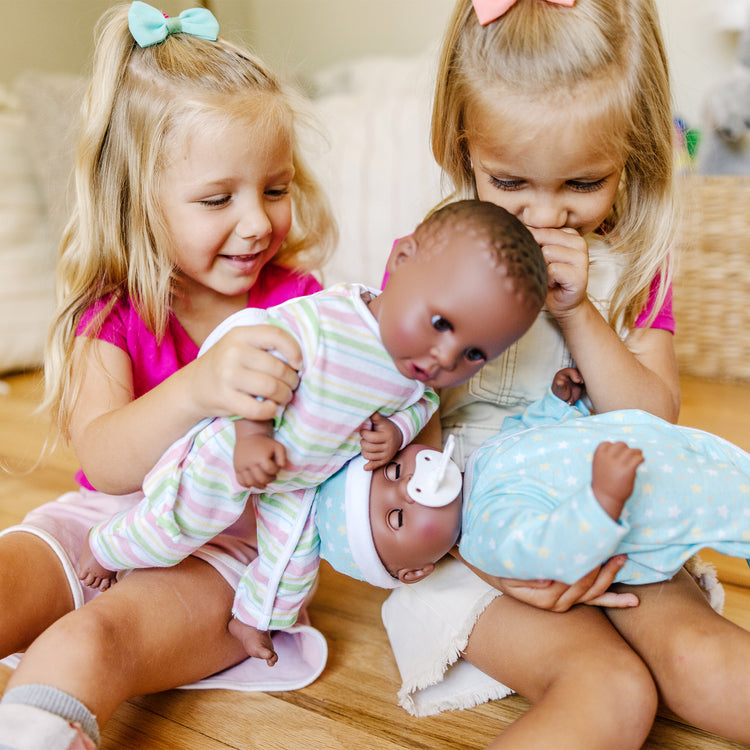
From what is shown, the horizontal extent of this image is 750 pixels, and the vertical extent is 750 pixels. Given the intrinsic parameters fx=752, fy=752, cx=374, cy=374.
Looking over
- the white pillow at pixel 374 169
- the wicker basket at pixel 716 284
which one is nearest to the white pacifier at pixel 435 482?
the wicker basket at pixel 716 284

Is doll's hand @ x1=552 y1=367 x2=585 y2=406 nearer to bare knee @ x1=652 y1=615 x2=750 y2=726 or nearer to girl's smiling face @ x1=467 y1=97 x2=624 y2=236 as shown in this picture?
girl's smiling face @ x1=467 y1=97 x2=624 y2=236

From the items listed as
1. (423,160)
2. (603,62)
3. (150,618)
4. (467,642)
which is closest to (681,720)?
(467,642)

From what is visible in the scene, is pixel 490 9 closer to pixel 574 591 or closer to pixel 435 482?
pixel 435 482

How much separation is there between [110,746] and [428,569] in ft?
1.25

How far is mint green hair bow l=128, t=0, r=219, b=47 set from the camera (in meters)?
0.92

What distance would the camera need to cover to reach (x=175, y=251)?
37.4 inches

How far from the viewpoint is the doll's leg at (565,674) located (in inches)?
25.9

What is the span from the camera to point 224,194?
0.91 metres

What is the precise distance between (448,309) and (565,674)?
0.37m

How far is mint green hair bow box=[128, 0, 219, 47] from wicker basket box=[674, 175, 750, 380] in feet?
3.41

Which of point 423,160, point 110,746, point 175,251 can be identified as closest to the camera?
point 110,746

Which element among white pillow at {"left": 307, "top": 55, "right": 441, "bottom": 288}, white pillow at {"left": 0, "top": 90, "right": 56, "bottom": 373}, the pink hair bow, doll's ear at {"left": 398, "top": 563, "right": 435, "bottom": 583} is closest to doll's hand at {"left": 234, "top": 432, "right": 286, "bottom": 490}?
doll's ear at {"left": 398, "top": 563, "right": 435, "bottom": 583}

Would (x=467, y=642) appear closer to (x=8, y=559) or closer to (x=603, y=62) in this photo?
(x=8, y=559)

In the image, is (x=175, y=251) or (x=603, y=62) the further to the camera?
(x=175, y=251)
